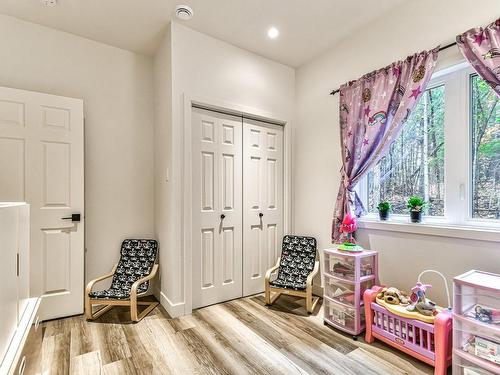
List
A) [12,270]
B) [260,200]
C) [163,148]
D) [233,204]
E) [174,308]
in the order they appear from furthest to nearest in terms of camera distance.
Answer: [260,200] < [233,204] < [163,148] < [174,308] < [12,270]

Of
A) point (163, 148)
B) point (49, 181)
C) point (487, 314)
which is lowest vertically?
point (487, 314)

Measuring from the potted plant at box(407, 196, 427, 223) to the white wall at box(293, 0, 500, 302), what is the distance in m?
0.14

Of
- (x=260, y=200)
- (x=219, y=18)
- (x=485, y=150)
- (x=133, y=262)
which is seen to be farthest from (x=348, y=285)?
(x=219, y=18)

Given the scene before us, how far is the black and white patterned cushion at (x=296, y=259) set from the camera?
9.69 ft

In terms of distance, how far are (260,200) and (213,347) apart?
1602mm

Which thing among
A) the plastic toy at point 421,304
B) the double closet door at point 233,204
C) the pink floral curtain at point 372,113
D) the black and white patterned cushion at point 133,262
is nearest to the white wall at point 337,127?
the pink floral curtain at point 372,113

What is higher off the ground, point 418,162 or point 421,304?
point 418,162

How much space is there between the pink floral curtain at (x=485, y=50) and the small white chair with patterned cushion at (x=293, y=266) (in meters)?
2.02

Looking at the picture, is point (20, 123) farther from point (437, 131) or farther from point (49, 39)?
point (437, 131)

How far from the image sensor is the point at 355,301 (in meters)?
2.17

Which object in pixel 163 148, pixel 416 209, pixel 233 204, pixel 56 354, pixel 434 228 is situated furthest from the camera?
pixel 233 204

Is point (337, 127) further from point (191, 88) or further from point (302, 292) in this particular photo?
point (302, 292)

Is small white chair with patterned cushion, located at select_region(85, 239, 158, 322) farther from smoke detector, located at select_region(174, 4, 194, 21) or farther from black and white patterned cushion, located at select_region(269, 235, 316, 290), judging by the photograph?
smoke detector, located at select_region(174, 4, 194, 21)

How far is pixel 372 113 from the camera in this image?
2.40m
